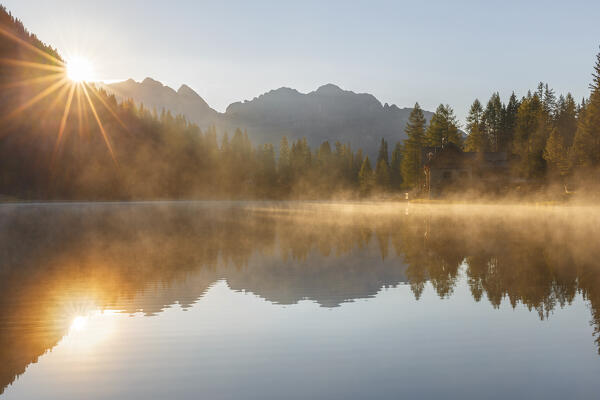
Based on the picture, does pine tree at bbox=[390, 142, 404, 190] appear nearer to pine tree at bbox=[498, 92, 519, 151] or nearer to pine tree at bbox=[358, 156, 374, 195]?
pine tree at bbox=[358, 156, 374, 195]

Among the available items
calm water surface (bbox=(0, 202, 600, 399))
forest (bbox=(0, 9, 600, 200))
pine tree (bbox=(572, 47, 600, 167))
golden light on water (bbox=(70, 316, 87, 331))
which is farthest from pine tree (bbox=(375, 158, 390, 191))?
golden light on water (bbox=(70, 316, 87, 331))

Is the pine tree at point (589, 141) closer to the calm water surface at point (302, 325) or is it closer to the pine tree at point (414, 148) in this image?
the pine tree at point (414, 148)

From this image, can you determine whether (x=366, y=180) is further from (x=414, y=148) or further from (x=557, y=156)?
(x=557, y=156)

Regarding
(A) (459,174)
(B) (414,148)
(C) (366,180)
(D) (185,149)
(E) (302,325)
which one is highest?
(D) (185,149)

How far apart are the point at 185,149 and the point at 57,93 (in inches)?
1506

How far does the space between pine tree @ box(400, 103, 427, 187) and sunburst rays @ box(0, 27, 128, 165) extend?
6611 cm

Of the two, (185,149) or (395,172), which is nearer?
(395,172)

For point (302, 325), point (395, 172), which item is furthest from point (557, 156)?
point (302, 325)

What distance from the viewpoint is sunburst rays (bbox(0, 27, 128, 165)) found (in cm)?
9388

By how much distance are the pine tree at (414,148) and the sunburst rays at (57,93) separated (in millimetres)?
66106

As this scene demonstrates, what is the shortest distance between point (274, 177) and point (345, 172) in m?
22.2

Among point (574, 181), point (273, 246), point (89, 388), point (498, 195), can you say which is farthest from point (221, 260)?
point (498, 195)

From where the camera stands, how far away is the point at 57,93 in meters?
104

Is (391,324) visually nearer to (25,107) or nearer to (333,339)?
(333,339)
